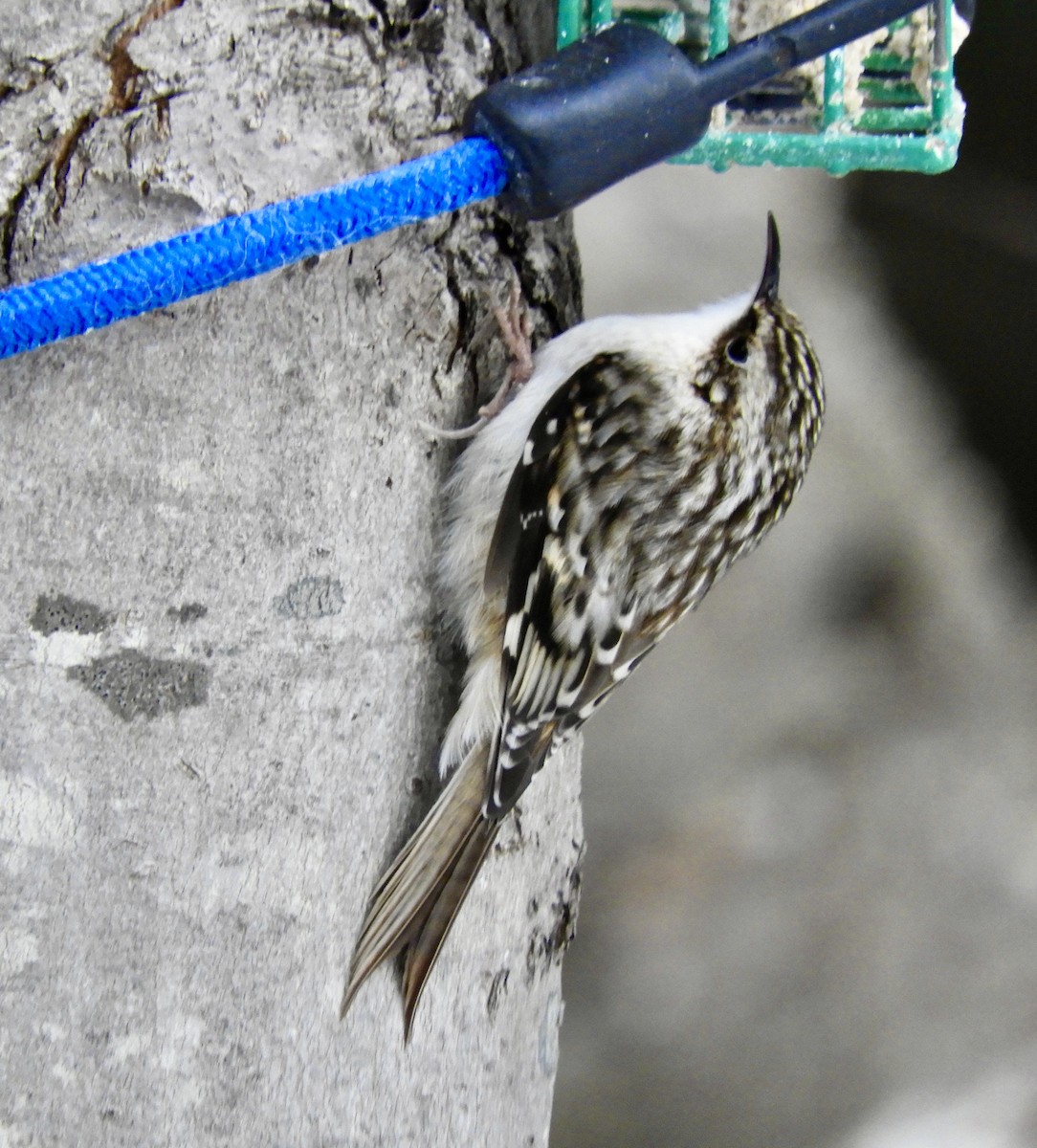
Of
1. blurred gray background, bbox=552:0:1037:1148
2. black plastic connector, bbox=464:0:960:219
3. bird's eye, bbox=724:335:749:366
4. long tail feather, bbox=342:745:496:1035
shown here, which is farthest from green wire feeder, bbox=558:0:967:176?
blurred gray background, bbox=552:0:1037:1148

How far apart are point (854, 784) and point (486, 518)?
2099mm

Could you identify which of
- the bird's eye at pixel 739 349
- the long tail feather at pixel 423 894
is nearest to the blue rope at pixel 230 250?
the long tail feather at pixel 423 894

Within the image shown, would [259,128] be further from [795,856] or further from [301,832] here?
[795,856]

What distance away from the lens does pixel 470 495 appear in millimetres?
1314

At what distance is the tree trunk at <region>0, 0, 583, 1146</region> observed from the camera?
1.09m

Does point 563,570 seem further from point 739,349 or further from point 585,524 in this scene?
point 739,349

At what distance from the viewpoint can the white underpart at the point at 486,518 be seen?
1.27 m

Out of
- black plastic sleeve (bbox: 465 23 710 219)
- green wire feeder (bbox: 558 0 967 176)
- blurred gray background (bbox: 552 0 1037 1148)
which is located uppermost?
green wire feeder (bbox: 558 0 967 176)

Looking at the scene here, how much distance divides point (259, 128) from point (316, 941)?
0.68 meters

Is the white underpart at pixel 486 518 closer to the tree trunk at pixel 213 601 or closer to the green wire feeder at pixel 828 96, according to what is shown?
the tree trunk at pixel 213 601

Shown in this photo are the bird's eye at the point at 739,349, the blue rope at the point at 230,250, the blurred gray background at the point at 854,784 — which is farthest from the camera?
the blurred gray background at the point at 854,784

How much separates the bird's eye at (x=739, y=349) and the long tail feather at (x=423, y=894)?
64 cm

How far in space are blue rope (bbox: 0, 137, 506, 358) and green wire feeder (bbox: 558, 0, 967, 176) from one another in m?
0.31

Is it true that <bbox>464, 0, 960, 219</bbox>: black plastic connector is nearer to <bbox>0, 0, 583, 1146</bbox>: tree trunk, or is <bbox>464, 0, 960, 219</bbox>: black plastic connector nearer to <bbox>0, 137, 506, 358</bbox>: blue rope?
<bbox>0, 137, 506, 358</bbox>: blue rope
